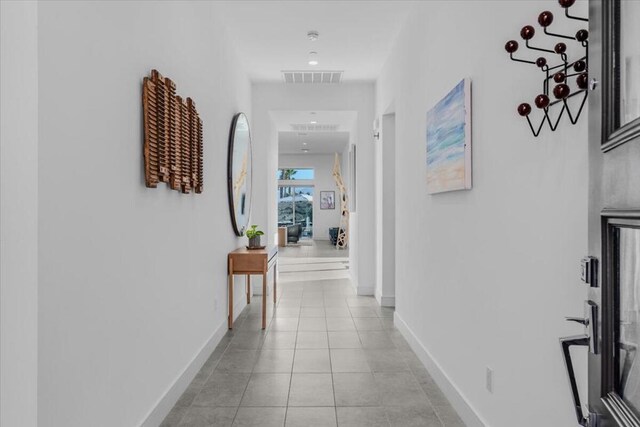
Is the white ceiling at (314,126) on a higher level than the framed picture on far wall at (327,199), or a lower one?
higher

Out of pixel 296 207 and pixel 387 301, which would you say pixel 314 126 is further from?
pixel 296 207

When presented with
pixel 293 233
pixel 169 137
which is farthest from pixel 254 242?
pixel 293 233

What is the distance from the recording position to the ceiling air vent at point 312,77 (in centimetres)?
575

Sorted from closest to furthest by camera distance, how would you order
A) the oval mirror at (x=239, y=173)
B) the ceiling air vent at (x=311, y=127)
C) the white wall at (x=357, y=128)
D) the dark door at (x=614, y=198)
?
1. the dark door at (x=614, y=198)
2. the oval mirror at (x=239, y=173)
3. the white wall at (x=357, y=128)
4. the ceiling air vent at (x=311, y=127)

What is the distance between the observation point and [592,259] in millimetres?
862

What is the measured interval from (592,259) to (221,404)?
247 cm

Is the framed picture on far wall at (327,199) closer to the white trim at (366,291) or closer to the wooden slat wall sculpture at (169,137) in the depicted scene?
the white trim at (366,291)

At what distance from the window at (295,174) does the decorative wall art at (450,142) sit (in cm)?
1347

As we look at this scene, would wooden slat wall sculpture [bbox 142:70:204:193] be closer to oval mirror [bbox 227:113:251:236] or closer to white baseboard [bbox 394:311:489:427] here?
oval mirror [bbox 227:113:251:236]

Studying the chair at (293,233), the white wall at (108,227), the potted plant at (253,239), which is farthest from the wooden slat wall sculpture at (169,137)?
the chair at (293,233)

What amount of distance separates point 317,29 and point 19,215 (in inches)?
142

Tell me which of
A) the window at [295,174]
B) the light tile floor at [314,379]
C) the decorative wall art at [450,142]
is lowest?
the light tile floor at [314,379]

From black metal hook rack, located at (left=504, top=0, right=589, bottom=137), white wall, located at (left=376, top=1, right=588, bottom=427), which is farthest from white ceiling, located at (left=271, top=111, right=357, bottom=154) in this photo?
black metal hook rack, located at (left=504, top=0, right=589, bottom=137)

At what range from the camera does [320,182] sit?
53.8 ft
